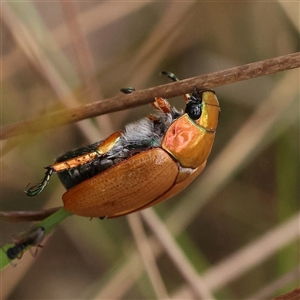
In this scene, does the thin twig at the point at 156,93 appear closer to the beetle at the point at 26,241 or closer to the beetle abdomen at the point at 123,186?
the beetle abdomen at the point at 123,186

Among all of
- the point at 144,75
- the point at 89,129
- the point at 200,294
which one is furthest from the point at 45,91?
the point at 200,294

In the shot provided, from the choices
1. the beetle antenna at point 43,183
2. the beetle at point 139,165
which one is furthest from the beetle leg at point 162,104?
the beetle antenna at point 43,183

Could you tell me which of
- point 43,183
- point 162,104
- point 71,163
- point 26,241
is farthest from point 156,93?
point 26,241

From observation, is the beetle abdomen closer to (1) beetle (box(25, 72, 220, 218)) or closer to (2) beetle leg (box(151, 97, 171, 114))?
(1) beetle (box(25, 72, 220, 218))

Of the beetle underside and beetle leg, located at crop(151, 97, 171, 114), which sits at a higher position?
beetle leg, located at crop(151, 97, 171, 114)

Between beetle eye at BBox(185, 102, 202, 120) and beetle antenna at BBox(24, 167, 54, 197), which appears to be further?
beetle eye at BBox(185, 102, 202, 120)

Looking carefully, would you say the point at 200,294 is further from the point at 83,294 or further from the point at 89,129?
the point at 89,129

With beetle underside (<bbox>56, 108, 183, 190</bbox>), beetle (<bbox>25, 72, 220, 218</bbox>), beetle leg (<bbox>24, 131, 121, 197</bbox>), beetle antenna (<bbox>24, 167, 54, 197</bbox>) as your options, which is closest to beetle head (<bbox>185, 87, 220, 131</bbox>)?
beetle (<bbox>25, 72, 220, 218</bbox>)

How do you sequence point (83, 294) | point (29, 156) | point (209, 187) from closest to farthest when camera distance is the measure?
point (29, 156)
point (83, 294)
point (209, 187)
